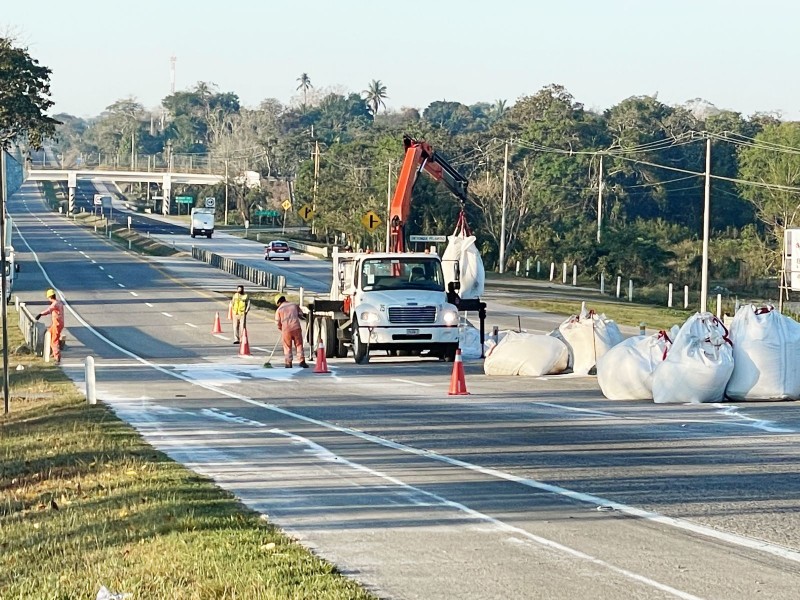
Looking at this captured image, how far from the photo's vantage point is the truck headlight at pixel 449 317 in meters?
29.2

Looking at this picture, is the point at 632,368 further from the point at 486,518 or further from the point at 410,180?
the point at 410,180

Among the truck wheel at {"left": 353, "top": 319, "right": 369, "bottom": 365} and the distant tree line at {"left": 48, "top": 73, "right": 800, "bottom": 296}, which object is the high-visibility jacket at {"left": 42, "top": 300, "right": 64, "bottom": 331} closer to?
the truck wheel at {"left": 353, "top": 319, "right": 369, "bottom": 365}

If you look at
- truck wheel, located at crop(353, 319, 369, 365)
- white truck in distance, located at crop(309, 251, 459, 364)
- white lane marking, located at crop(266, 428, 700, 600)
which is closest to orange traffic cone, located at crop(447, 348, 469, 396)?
white lane marking, located at crop(266, 428, 700, 600)

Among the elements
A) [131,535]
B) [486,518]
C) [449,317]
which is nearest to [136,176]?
[449,317]

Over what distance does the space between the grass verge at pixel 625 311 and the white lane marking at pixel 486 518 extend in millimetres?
32262

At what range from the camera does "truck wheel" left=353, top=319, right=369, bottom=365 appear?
1161 inches

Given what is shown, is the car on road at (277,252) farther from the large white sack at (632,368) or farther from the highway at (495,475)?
the large white sack at (632,368)

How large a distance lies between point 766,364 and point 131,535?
12.6 m

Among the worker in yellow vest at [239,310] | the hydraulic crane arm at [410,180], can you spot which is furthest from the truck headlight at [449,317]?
the worker in yellow vest at [239,310]

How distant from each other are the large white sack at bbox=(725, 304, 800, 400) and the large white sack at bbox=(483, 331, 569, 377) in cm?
595

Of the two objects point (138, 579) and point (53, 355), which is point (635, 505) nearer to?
point (138, 579)

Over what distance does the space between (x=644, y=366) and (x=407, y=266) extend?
33.0ft

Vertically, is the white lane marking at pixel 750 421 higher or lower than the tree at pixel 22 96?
lower

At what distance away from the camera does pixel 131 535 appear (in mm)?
10312
